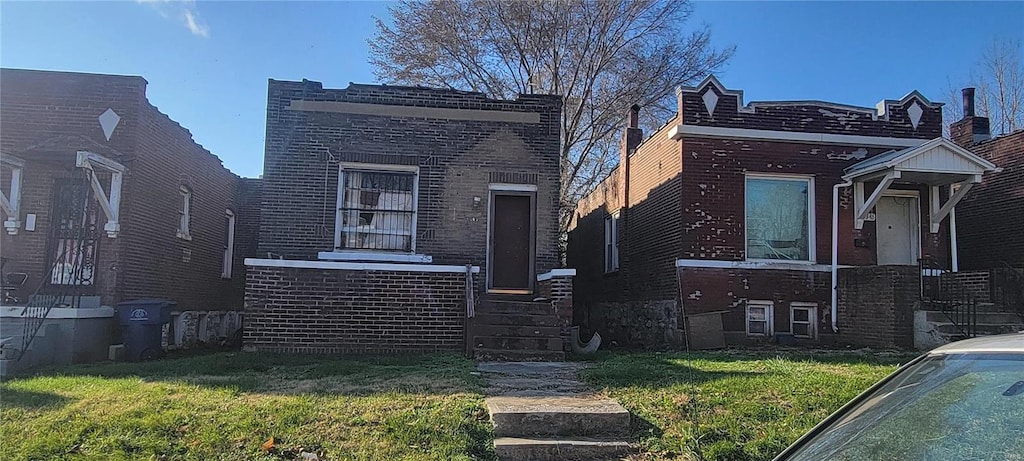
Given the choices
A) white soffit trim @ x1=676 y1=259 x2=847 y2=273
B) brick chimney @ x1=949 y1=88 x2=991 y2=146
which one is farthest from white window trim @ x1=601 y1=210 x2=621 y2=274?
brick chimney @ x1=949 y1=88 x2=991 y2=146

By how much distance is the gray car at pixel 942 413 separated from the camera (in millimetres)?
1929

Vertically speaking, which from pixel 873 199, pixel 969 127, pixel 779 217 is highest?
pixel 969 127

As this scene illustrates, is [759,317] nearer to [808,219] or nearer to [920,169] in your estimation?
[808,219]

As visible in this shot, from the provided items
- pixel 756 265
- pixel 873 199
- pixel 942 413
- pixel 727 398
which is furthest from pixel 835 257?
pixel 942 413

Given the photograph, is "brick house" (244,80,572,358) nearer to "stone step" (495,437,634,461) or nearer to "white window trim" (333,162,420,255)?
"white window trim" (333,162,420,255)

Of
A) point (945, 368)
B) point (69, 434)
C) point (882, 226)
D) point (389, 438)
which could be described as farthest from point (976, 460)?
Answer: point (882, 226)

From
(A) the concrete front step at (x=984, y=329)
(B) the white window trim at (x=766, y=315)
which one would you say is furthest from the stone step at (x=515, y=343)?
(A) the concrete front step at (x=984, y=329)

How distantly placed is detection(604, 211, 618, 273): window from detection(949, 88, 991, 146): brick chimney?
785 cm

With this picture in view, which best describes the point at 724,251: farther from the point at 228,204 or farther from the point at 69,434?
the point at 228,204

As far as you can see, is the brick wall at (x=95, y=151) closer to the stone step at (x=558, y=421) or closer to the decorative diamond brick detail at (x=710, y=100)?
the stone step at (x=558, y=421)

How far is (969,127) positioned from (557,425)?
14.5 meters

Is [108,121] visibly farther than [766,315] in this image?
No

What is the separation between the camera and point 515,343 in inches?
395

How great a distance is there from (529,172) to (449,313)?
3044 millimetres
